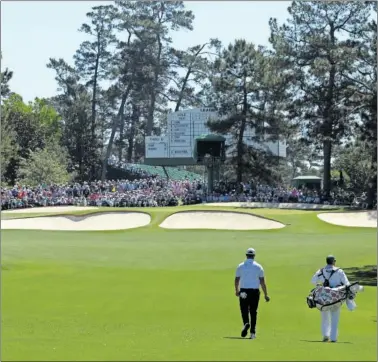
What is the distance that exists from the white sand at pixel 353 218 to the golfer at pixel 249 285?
31183mm

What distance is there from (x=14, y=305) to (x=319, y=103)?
46886 millimetres

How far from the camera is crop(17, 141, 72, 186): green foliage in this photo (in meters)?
68.3

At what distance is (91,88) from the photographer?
Result: 79562 mm

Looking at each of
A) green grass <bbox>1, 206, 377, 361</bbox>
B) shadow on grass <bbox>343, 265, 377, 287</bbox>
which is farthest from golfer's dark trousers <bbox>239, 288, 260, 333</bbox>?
shadow on grass <bbox>343, 265, 377, 287</bbox>

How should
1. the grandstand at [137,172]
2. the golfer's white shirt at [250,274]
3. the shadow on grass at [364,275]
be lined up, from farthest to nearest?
the grandstand at [137,172] → the shadow on grass at [364,275] → the golfer's white shirt at [250,274]

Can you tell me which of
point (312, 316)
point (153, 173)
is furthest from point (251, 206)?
point (312, 316)

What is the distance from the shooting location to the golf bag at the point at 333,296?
13398mm

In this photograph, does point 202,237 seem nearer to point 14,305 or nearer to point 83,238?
point 83,238

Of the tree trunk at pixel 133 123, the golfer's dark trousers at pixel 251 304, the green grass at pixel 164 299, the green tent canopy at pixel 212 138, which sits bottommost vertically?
the green grass at pixel 164 299

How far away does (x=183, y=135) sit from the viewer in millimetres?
72938

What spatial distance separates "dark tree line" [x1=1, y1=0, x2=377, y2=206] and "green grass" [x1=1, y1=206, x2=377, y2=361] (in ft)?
97.1

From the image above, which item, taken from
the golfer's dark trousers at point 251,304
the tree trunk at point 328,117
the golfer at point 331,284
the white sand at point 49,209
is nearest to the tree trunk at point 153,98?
the tree trunk at point 328,117

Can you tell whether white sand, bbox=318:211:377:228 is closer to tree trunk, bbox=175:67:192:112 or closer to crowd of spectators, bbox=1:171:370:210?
crowd of spectators, bbox=1:171:370:210

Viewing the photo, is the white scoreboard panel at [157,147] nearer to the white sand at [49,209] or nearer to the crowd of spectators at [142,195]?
the crowd of spectators at [142,195]
